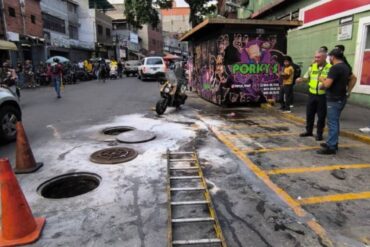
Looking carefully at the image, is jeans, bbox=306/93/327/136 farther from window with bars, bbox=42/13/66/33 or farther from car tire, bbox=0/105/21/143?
window with bars, bbox=42/13/66/33

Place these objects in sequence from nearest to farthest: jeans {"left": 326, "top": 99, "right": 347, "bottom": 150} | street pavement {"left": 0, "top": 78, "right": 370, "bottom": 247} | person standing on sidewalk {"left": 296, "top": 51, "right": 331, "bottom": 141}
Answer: street pavement {"left": 0, "top": 78, "right": 370, "bottom": 247} → jeans {"left": 326, "top": 99, "right": 347, "bottom": 150} → person standing on sidewalk {"left": 296, "top": 51, "right": 331, "bottom": 141}

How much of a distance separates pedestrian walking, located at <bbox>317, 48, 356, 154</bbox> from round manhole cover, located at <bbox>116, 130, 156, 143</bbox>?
11.3 ft

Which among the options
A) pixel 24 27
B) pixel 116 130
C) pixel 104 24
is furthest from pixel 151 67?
pixel 104 24

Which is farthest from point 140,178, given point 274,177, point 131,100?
point 131,100

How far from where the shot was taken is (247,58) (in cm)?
1099

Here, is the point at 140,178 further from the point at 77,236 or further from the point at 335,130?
the point at 335,130

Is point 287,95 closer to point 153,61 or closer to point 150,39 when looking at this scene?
point 153,61

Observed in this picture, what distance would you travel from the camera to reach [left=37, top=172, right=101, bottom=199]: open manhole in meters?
4.57

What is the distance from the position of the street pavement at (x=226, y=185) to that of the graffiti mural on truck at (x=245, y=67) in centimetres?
257

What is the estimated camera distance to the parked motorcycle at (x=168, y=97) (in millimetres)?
10070

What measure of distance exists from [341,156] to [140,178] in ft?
11.9

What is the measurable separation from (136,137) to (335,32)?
28.9ft

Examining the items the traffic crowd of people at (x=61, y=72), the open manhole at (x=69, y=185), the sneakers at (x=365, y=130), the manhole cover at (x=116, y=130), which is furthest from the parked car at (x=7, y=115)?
the sneakers at (x=365, y=130)

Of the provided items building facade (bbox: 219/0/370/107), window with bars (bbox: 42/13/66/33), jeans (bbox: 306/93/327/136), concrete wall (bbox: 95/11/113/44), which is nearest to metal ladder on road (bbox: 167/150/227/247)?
jeans (bbox: 306/93/327/136)
